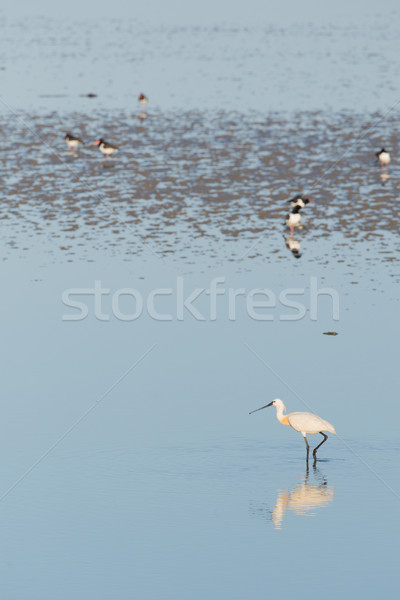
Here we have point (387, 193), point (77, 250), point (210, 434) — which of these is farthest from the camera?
point (387, 193)

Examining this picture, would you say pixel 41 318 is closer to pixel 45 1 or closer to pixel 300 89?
pixel 300 89

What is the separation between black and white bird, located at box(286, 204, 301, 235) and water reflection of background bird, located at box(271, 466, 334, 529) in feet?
47.8

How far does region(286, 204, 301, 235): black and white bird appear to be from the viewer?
3017cm

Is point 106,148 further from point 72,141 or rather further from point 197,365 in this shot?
point 197,365

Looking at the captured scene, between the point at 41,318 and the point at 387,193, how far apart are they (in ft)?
47.7

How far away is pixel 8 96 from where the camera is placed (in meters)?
53.2

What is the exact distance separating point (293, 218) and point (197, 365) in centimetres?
991

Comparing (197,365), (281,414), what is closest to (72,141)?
(197,365)

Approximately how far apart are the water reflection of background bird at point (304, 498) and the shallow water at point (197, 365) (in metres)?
0.03

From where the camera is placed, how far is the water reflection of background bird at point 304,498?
15211mm

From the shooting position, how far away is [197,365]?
21.4 m

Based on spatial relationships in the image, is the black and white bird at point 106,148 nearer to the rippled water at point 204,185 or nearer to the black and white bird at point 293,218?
the rippled water at point 204,185

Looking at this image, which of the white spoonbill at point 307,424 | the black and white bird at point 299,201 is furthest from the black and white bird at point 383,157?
the white spoonbill at point 307,424

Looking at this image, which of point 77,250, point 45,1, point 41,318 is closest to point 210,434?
point 41,318
